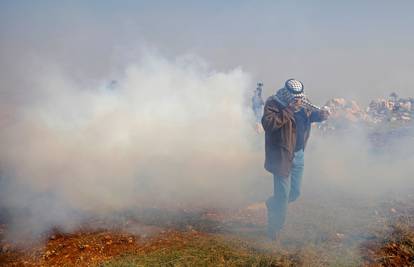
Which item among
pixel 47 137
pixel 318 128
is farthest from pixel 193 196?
pixel 318 128

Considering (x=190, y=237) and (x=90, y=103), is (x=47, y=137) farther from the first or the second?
(x=190, y=237)

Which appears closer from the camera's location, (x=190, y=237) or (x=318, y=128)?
(x=190, y=237)

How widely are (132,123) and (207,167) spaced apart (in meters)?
2.23

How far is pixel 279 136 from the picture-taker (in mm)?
4484

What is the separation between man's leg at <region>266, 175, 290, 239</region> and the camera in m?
4.61

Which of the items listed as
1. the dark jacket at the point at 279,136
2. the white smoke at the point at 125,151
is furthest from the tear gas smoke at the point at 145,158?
the dark jacket at the point at 279,136

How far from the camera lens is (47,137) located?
7766 millimetres

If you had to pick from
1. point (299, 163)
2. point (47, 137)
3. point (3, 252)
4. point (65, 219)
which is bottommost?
point (3, 252)

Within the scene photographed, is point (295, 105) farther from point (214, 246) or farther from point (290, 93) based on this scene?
point (214, 246)

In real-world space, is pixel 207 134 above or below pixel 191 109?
below

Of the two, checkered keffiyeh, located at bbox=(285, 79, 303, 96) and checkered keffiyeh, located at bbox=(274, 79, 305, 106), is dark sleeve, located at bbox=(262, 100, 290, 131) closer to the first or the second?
checkered keffiyeh, located at bbox=(274, 79, 305, 106)

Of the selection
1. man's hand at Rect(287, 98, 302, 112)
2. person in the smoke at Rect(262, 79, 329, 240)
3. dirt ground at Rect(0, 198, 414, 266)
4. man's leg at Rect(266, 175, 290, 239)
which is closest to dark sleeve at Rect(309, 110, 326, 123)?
person in the smoke at Rect(262, 79, 329, 240)

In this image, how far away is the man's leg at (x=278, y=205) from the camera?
4605mm

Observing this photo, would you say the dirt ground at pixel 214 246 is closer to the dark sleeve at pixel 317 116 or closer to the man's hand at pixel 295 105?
the dark sleeve at pixel 317 116
